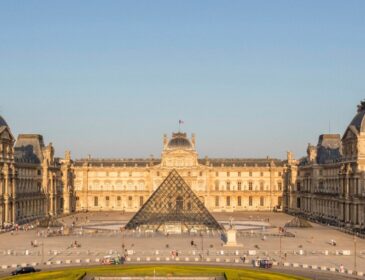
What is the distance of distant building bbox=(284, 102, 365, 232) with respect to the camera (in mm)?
89625

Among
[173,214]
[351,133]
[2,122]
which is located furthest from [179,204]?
[2,122]

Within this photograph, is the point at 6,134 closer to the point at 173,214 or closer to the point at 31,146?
the point at 173,214

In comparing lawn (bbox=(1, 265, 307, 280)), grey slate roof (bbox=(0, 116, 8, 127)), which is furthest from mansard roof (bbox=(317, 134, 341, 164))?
lawn (bbox=(1, 265, 307, 280))

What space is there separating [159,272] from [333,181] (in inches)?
2485

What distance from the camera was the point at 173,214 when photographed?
89.4m

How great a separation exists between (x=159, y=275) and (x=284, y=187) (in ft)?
318

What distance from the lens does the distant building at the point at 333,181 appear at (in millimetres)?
89625

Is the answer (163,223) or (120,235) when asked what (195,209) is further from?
(120,235)

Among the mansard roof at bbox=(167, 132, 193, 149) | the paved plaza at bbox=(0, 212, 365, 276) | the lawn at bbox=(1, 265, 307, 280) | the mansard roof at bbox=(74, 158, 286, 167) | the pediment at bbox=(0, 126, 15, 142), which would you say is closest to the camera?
the lawn at bbox=(1, 265, 307, 280)

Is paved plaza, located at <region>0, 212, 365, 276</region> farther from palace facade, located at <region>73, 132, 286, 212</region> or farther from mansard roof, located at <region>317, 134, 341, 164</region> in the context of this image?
A: palace facade, located at <region>73, 132, 286, 212</region>

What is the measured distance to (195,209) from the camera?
89688 millimetres

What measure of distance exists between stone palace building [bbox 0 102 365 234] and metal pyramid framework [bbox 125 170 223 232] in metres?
20.7

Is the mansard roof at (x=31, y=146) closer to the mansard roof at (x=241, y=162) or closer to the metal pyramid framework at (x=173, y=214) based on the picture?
the metal pyramid framework at (x=173, y=214)

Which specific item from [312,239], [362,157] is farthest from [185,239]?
[362,157]
